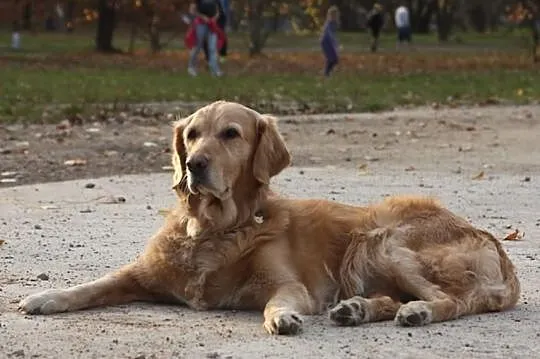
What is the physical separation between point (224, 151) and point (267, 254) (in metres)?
0.56

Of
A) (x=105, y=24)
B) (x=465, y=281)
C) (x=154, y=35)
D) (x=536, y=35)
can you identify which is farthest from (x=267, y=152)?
(x=154, y=35)

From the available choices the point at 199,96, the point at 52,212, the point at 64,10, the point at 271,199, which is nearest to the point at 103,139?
the point at 52,212

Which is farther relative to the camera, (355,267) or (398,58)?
(398,58)

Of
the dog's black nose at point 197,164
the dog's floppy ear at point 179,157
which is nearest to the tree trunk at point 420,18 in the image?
the dog's floppy ear at point 179,157

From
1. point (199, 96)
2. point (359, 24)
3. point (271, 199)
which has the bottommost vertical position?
point (359, 24)

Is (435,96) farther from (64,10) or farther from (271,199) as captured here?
(64,10)

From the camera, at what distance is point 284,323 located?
5.82 meters

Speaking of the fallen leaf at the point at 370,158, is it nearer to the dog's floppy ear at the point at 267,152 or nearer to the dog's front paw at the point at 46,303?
the dog's floppy ear at the point at 267,152

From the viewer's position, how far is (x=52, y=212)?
1013cm

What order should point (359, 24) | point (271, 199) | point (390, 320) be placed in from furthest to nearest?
point (359, 24) < point (271, 199) < point (390, 320)

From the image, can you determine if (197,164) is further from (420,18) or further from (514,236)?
(420,18)

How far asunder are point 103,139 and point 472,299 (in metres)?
9.30

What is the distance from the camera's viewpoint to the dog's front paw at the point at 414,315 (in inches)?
239

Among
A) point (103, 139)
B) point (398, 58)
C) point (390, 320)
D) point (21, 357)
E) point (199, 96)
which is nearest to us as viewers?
point (21, 357)
